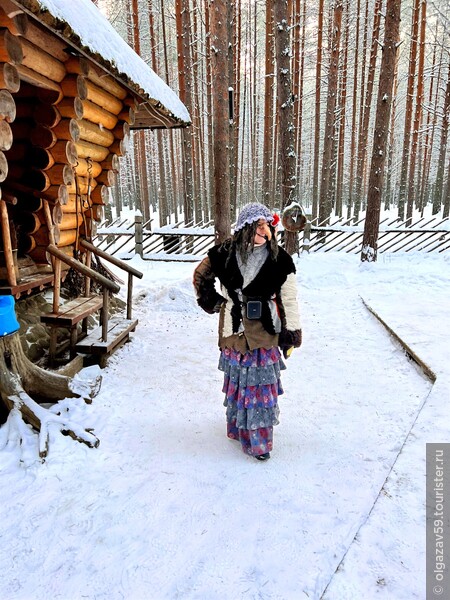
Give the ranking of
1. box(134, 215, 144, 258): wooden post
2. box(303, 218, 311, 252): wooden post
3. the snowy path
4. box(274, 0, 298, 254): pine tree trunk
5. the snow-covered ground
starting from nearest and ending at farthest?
the snowy path → the snow-covered ground → box(274, 0, 298, 254): pine tree trunk → box(134, 215, 144, 258): wooden post → box(303, 218, 311, 252): wooden post

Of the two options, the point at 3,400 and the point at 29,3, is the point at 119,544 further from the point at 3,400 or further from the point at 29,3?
the point at 29,3

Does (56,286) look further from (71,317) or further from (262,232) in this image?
(262,232)

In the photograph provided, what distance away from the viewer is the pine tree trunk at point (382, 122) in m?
9.82

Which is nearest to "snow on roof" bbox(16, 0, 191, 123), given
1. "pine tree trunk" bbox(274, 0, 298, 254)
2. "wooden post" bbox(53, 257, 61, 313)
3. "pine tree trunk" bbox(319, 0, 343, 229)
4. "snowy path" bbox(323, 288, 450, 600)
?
"wooden post" bbox(53, 257, 61, 313)

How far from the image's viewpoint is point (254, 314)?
3010 mm

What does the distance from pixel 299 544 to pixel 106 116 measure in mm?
5473

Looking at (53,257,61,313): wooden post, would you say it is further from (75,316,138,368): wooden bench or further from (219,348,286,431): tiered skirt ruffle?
(219,348,286,431): tiered skirt ruffle

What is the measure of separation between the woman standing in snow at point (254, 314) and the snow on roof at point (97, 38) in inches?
74.3

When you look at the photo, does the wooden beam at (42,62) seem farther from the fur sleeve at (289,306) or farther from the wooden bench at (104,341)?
the fur sleeve at (289,306)

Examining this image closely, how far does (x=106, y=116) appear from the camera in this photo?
Answer: 5465mm

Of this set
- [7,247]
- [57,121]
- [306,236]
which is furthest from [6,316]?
[306,236]

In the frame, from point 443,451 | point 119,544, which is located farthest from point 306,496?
point 119,544

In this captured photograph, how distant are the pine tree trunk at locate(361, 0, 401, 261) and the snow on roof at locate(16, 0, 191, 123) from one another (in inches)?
278

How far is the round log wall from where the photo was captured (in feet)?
11.4
